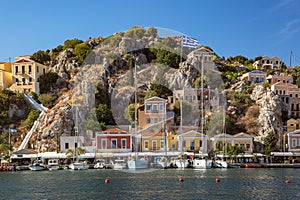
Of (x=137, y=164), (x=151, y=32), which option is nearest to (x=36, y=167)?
(x=137, y=164)

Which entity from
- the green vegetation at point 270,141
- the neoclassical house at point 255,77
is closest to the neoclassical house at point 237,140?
the green vegetation at point 270,141

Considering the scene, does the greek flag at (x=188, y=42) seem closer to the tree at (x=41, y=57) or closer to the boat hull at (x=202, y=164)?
the tree at (x=41, y=57)

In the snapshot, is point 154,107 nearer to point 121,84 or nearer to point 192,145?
point 192,145

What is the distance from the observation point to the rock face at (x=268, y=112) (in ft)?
197

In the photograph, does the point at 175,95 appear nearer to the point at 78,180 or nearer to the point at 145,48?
the point at 145,48

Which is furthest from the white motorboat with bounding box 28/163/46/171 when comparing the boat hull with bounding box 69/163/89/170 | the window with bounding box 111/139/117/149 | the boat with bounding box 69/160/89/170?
the window with bounding box 111/139/117/149

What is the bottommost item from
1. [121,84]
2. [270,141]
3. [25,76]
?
[270,141]

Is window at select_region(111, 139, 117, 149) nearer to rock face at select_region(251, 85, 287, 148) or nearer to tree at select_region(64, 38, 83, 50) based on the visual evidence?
rock face at select_region(251, 85, 287, 148)

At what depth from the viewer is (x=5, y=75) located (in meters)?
76.8

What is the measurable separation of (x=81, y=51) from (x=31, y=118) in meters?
25.5

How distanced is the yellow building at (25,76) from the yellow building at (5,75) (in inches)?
79.4

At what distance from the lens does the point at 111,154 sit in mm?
52906

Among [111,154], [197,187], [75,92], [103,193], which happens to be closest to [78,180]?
[103,193]

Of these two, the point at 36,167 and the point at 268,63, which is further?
the point at 268,63
